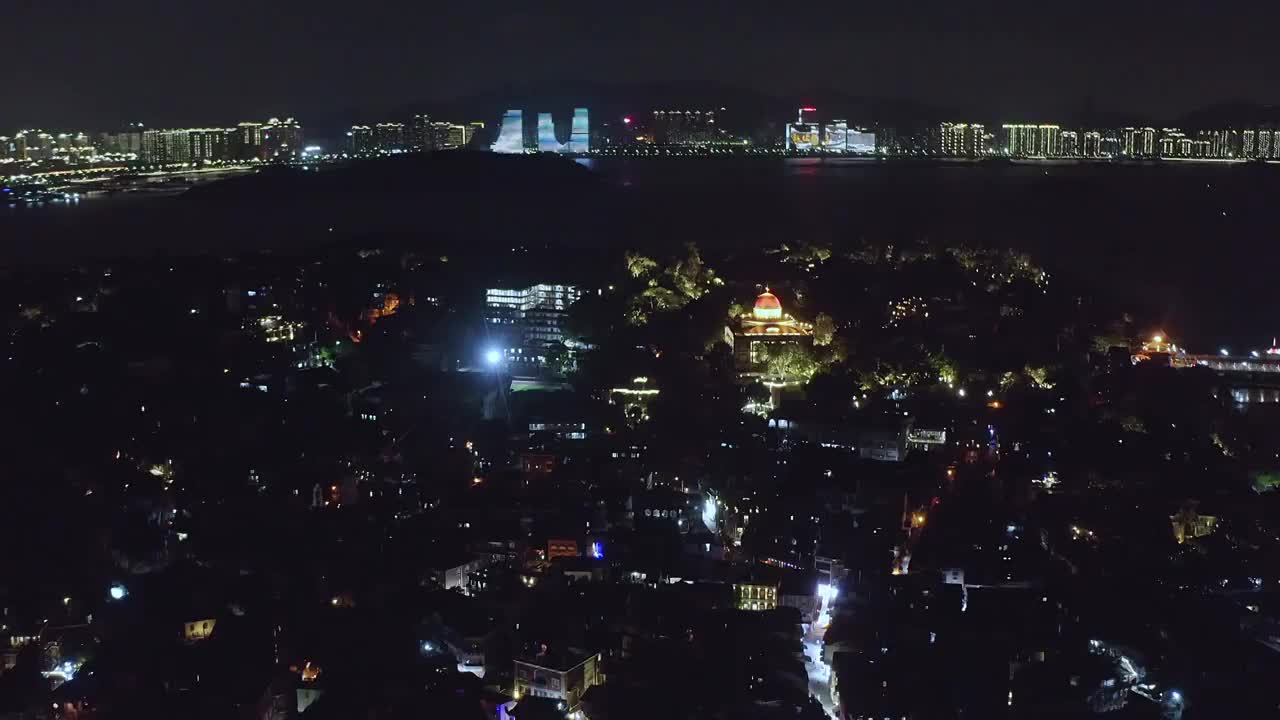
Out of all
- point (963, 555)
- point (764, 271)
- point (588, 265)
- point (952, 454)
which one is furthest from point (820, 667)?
point (588, 265)

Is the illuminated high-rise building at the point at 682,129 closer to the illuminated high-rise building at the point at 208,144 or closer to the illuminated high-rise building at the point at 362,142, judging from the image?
the illuminated high-rise building at the point at 362,142

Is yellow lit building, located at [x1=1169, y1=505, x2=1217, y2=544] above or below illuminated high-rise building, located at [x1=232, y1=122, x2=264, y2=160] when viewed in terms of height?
below

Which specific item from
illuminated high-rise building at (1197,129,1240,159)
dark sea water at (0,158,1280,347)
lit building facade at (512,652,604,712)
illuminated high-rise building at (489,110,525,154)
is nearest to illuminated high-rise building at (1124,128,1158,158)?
illuminated high-rise building at (1197,129,1240,159)

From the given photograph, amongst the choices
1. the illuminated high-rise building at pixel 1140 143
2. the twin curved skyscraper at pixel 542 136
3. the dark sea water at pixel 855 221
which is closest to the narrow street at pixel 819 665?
the dark sea water at pixel 855 221

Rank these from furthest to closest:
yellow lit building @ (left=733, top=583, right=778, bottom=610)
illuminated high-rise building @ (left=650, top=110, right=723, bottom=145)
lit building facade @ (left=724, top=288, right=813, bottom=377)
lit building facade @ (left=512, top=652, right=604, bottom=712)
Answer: illuminated high-rise building @ (left=650, top=110, right=723, bottom=145) → lit building facade @ (left=724, top=288, right=813, bottom=377) → yellow lit building @ (left=733, top=583, right=778, bottom=610) → lit building facade @ (left=512, top=652, right=604, bottom=712)

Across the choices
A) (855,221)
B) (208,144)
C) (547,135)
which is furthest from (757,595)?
(208,144)

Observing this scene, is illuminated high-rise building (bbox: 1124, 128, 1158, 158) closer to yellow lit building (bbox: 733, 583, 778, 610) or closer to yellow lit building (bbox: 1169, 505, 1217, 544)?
yellow lit building (bbox: 1169, 505, 1217, 544)
